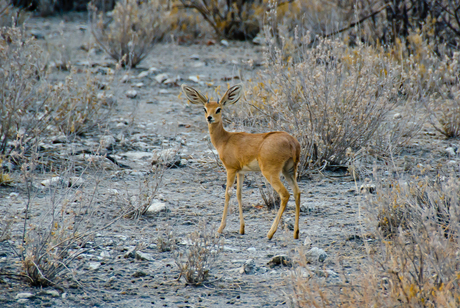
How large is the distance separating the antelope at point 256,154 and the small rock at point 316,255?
372 millimetres

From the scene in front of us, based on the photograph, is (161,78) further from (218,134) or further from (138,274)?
(138,274)

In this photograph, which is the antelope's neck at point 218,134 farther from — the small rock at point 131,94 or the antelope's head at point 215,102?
the small rock at point 131,94

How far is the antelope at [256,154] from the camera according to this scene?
4270mm

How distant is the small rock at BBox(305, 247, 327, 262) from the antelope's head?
1500 millimetres

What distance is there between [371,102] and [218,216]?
99.3 inches

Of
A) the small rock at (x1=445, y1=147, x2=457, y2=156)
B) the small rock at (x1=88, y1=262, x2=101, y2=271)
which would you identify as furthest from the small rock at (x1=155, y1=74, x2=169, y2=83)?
the small rock at (x1=88, y1=262, x2=101, y2=271)

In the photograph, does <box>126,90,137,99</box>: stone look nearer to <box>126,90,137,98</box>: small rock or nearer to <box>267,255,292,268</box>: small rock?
<box>126,90,137,98</box>: small rock

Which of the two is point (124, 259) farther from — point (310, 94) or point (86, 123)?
point (86, 123)

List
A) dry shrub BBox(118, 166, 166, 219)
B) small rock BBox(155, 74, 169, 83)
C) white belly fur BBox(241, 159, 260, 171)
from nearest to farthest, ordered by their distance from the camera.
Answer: white belly fur BBox(241, 159, 260, 171) → dry shrub BBox(118, 166, 166, 219) → small rock BBox(155, 74, 169, 83)

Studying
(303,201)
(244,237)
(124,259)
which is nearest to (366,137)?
(303,201)

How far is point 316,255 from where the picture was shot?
3.99m

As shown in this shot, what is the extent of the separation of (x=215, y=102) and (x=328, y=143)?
1.95 metres

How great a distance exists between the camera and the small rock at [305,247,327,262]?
156 inches

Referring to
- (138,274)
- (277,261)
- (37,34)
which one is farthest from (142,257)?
(37,34)
